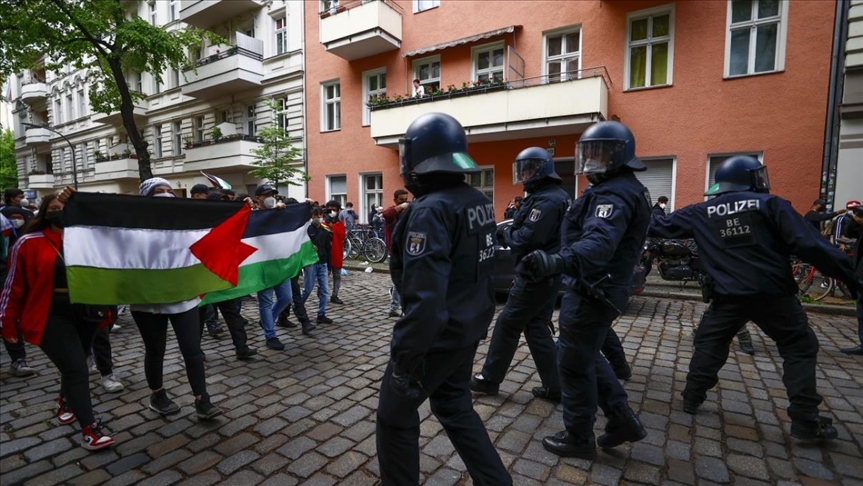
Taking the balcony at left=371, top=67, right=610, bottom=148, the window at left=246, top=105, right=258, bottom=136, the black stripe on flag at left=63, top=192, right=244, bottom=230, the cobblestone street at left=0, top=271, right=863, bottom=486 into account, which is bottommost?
the cobblestone street at left=0, top=271, right=863, bottom=486

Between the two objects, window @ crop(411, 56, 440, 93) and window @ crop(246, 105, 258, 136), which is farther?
window @ crop(246, 105, 258, 136)

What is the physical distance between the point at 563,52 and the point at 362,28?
714 cm

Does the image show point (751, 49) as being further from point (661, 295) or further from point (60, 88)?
point (60, 88)

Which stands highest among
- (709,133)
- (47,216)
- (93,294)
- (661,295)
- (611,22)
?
(611,22)

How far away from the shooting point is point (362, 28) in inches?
623

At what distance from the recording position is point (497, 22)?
14.3 metres

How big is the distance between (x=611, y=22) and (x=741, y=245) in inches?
461

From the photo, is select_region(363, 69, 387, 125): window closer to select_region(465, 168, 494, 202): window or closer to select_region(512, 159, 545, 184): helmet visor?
select_region(465, 168, 494, 202): window

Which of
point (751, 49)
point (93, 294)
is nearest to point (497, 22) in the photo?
point (751, 49)

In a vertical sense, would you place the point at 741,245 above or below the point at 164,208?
below

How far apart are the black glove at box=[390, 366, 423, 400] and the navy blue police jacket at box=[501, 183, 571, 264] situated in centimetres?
192

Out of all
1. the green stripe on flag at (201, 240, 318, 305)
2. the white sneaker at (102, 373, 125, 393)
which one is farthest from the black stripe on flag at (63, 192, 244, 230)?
the white sneaker at (102, 373, 125, 393)

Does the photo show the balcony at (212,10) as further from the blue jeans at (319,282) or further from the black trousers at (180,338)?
the black trousers at (180,338)

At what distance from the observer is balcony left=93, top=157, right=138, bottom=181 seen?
2527 centimetres
